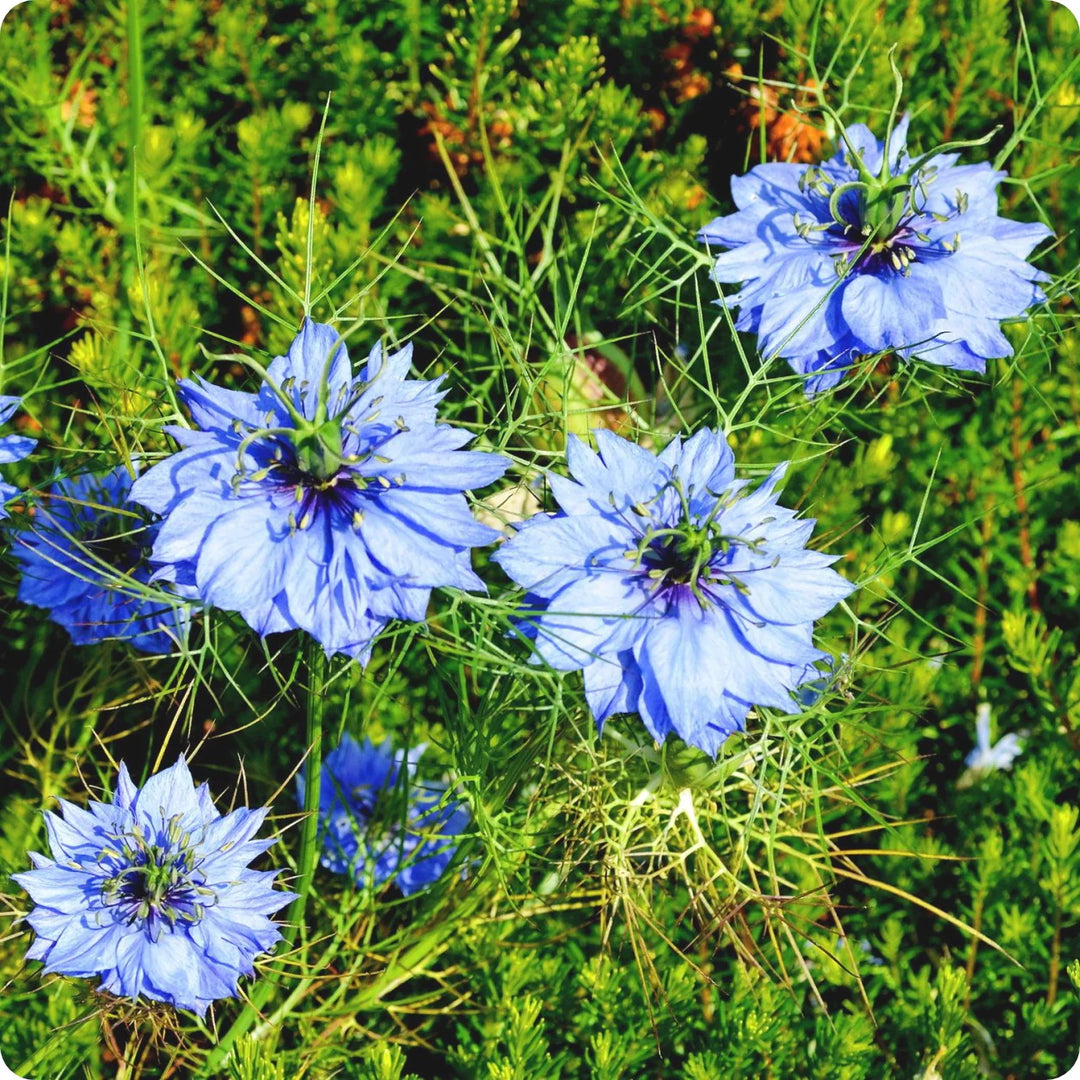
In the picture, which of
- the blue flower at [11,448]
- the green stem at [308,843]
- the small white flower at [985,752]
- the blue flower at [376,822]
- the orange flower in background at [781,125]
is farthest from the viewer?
the orange flower in background at [781,125]

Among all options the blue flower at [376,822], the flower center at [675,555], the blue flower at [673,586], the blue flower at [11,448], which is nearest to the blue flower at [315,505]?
the blue flower at [673,586]

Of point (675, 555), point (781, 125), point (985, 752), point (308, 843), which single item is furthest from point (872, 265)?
point (308, 843)

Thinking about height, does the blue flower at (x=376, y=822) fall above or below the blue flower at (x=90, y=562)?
below

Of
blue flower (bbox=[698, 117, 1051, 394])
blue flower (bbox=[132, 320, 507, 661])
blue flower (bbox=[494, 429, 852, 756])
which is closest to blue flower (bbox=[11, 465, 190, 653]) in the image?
blue flower (bbox=[132, 320, 507, 661])

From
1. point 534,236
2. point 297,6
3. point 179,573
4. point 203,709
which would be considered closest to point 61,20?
point 297,6

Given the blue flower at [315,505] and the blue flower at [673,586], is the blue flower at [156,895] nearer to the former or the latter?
the blue flower at [315,505]

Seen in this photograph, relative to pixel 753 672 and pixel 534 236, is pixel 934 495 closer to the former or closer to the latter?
pixel 534 236
